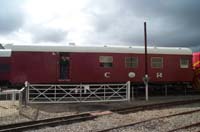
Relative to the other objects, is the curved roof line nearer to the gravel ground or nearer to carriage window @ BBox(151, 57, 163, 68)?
carriage window @ BBox(151, 57, 163, 68)

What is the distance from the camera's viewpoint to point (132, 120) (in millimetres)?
13039

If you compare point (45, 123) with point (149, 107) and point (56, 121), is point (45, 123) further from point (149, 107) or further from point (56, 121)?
point (149, 107)

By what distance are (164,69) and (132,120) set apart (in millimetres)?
10302

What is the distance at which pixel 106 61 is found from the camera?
21594mm

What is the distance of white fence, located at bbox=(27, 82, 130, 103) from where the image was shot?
18.6 metres

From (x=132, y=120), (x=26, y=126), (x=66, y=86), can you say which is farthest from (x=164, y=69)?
(x=26, y=126)

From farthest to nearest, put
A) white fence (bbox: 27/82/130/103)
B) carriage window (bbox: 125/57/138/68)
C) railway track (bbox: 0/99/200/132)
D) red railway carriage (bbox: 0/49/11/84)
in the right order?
red railway carriage (bbox: 0/49/11/84) < carriage window (bbox: 125/57/138/68) < white fence (bbox: 27/82/130/103) < railway track (bbox: 0/99/200/132)

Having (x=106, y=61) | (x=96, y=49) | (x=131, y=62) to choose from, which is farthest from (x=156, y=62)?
(x=96, y=49)

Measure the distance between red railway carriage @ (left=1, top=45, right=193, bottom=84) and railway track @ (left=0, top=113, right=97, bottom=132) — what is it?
7.41 m

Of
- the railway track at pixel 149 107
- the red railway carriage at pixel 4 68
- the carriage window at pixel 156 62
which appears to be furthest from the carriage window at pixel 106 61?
the red railway carriage at pixel 4 68

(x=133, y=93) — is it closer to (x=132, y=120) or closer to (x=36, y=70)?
(x=36, y=70)

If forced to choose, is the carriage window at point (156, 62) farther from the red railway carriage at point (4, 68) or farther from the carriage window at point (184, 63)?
the red railway carriage at point (4, 68)

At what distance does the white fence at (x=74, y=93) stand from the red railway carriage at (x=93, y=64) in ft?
2.71

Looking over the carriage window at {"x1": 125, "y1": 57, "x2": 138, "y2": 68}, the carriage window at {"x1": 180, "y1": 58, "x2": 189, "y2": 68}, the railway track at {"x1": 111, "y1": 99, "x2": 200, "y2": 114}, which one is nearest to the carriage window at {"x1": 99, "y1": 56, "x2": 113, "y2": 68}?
the carriage window at {"x1": 125, "y1": 57, "x2": 138, "y2": 68}
